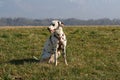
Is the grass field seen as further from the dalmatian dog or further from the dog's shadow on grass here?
the dalmatian dog

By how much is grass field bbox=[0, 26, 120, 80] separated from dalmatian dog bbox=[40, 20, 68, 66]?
1.41 ft

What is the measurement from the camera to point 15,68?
51.7 feet

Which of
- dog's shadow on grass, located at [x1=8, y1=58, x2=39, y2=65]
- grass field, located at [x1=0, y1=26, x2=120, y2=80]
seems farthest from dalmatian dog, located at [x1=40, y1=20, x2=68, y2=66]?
dog's shadow on grass, located at [x1=8, y1=58, x2=39, y2=65]

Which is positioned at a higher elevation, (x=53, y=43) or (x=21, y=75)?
(x=53, y=43)

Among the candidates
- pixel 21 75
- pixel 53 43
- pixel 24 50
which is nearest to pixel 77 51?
pixel 24 50

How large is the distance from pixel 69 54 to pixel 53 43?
287 cm

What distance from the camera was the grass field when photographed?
14.9 meters

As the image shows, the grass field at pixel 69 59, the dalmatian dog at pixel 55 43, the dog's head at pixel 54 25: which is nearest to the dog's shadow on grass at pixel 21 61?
the grass field at pixel 69 59

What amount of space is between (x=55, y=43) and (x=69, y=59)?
1667mm

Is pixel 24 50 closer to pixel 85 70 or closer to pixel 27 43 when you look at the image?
pixel 27 43

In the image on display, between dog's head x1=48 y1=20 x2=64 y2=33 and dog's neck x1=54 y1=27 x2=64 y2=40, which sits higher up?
dog's head x1=48 y1=20 x2=64 y2=33

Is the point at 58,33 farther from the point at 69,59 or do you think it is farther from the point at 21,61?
the point at 21,61

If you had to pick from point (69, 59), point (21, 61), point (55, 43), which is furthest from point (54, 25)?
point (21, 61)

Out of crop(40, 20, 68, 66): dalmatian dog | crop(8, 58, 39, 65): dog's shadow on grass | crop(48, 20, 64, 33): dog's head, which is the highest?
crop(48, 20, 64, 33): dog's head
